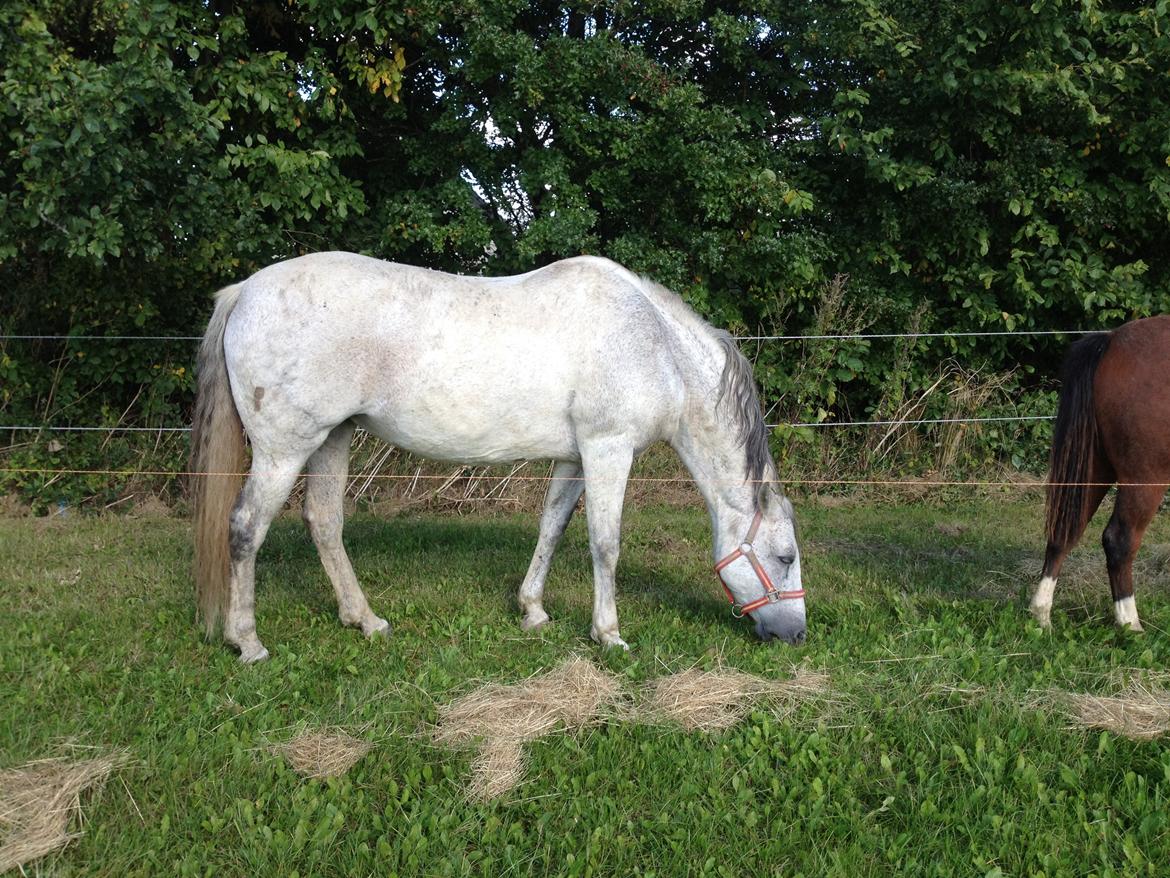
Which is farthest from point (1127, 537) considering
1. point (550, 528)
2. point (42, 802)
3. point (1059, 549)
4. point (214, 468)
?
point (42, 802)

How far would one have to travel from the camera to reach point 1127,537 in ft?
13.9

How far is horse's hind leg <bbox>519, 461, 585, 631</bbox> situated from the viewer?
15.6ft

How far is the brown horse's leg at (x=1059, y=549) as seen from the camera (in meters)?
4.38

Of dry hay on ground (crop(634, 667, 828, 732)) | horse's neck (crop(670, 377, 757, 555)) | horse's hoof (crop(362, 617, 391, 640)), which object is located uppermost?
horse's neck (crop(670, 377, 757, 555))

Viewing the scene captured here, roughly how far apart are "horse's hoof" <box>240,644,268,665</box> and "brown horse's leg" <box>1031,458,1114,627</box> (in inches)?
159

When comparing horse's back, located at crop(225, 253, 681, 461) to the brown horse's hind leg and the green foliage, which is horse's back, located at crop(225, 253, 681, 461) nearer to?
the brown horse's hind leg

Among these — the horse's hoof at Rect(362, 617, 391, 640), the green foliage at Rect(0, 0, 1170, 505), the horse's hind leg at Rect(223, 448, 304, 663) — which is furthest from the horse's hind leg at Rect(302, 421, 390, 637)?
the green foliage at Rect(0, 0, 1170, 505)

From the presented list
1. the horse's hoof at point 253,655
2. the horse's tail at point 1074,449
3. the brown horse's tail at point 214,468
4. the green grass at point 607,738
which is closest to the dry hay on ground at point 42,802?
the green grass at point 607,738

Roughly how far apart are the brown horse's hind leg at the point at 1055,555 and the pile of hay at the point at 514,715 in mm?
2450

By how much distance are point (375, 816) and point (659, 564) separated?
11.7 feet

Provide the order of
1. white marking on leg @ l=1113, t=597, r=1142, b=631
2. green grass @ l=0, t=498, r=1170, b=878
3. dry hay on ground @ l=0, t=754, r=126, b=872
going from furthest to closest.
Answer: white marking on leg @ l=1113, t=597, r=1142, b=631
green grass @ l=0, t=498, r=1170, b=878
dry hay on ground @ l=0, t=754, r=126, b=872

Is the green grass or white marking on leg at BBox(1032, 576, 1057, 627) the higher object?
white marking on leg at BBox(1032, 576, 1057, 627)

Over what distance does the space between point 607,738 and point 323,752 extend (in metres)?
1.08

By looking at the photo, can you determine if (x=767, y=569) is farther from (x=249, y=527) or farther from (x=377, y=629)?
(x=249, y=527)
